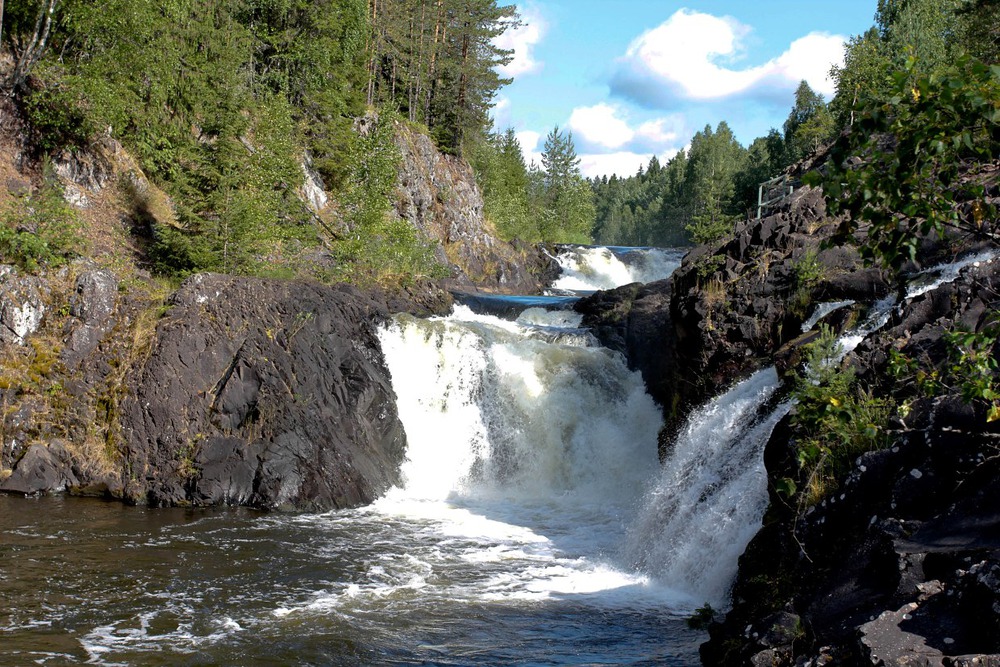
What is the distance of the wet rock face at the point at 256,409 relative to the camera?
506 inches

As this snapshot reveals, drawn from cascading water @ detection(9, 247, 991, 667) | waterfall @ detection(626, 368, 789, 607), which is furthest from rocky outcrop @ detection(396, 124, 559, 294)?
waterfall @ detection(626, 368, 789, 607)

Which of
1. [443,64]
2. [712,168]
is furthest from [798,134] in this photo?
[712,168]

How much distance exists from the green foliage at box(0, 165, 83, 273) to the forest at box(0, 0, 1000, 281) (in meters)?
0.16

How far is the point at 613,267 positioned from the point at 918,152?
114 ft

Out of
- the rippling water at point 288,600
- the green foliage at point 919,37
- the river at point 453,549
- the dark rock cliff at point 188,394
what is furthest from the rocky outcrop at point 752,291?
the green foliage at point 919,37

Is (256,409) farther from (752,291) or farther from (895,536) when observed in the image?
(895,536)

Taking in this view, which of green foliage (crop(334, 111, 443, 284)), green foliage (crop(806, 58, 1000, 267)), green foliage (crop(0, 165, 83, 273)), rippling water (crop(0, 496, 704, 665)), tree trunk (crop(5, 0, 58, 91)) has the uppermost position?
tree trunk (crop(5, 0, 58, 91))

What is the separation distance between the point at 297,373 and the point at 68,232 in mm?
4917

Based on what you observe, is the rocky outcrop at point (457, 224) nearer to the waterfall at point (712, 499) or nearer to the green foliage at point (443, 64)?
the green foliage at point (443, 64)

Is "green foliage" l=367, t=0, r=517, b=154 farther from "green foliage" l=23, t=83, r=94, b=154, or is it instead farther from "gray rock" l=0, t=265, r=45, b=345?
"gray rock" l=0, t=265, r=45, b=345

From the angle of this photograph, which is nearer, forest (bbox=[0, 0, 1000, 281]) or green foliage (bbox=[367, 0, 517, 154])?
forest (bbox=[0, 0, 1000, 281])

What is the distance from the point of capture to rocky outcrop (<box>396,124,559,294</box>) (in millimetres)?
33000

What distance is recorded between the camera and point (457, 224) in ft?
117

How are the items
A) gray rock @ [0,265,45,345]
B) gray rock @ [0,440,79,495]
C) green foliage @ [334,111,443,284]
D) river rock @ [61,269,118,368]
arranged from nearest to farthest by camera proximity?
1. gray rock @ [0,440,79,495]
2. gray rock @ [0,265,45,345]
3. river rock @ [61,269,118,368]
4. green foliage @ [334,111,443,284]
